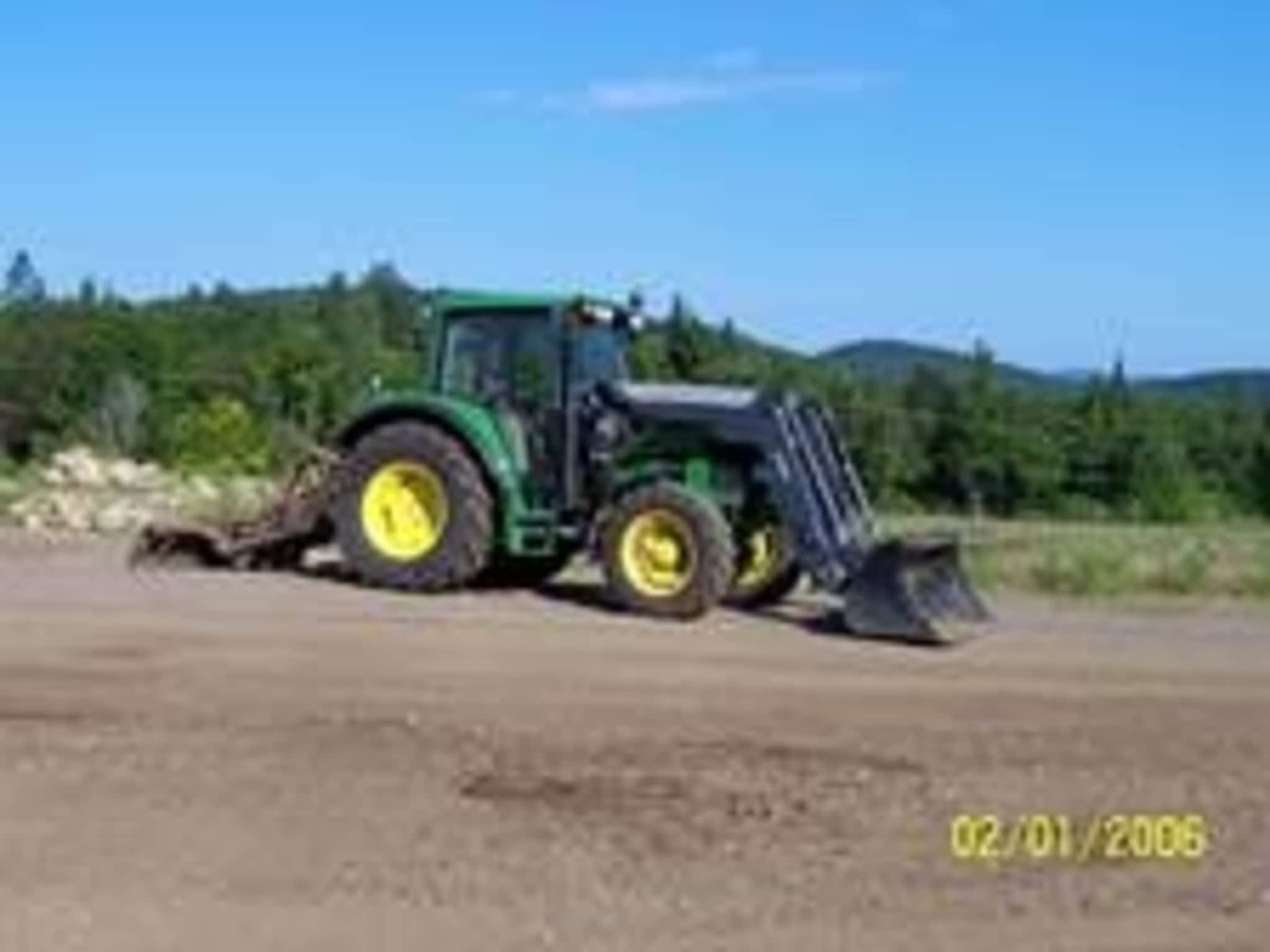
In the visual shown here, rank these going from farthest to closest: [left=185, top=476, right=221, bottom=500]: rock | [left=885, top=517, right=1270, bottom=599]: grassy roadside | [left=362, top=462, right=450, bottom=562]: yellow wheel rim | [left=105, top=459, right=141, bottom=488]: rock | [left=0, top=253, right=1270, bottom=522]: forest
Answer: [left=0, top=253, right=1270, bottom=522]: forest
[left=105, top=459, right=141, bottom=488]: rock
[left=185, top=476, right=221, bottom=500]: rock
[left=885, top=517, right=1270, bottom=599]: grassy roadside
[left=362, top=462, right=450, bottom=562]: yellow wheel rim

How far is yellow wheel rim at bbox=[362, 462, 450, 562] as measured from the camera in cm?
1988

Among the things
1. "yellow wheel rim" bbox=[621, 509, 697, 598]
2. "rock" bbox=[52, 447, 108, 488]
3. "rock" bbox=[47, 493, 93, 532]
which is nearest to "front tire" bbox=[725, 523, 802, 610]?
"yellow wheel rim" bbox=[621, 509, 697, 598]

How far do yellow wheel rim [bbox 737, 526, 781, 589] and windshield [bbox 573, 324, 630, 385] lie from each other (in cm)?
150

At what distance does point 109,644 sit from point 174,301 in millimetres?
56178

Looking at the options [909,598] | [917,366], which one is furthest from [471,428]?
[917,366]

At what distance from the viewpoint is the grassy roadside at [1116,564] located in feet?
69.1

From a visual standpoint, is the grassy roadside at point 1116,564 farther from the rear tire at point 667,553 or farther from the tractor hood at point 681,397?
the rear tire at point 667,553

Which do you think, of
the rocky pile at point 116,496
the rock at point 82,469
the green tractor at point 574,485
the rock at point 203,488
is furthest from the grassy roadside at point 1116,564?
the rock at point 82,469

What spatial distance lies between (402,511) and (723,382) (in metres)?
15.6

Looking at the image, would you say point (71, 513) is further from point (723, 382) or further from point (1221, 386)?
point (1221, 386)

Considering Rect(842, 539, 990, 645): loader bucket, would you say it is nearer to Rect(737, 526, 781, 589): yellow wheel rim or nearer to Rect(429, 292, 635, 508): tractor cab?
Rect(737, 526, 781, 589): yellow wheel rim

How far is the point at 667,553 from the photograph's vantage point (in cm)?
1866

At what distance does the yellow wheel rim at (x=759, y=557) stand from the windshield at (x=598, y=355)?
59.1 inches

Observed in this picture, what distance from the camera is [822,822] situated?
1057 cm
